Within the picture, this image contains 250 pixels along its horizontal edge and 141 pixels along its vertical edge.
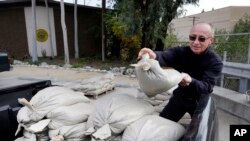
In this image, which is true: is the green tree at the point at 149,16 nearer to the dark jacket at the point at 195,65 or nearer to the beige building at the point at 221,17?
the dark jacket at the point at 195,65

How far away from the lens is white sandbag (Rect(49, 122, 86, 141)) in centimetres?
209

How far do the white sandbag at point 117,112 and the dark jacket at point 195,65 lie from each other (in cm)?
45

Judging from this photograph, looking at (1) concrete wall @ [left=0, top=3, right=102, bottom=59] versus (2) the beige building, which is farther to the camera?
(2) the beige building

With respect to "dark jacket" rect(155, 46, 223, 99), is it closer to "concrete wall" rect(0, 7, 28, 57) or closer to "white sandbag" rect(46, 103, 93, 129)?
"white sandbag" rect(46, 103, 93, 129)

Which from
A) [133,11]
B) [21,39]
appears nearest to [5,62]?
[133,11]

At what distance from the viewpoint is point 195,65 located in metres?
2.54

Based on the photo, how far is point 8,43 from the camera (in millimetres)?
19469

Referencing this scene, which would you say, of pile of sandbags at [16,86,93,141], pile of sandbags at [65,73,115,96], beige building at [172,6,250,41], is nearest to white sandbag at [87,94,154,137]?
pile of sandbags at [16,86,93,141]

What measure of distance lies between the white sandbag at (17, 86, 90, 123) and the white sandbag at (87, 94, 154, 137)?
1.24 feet

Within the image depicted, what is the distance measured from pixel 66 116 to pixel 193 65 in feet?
3.82

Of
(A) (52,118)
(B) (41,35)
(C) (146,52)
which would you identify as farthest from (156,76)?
(B) (41,35)

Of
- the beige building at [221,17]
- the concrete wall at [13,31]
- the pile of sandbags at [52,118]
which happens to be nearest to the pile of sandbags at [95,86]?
the pile of sandbags at [52,118]

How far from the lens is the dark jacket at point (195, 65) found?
2332mm

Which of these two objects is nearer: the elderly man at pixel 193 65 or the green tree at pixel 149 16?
the elderly man at pixel 193 65
